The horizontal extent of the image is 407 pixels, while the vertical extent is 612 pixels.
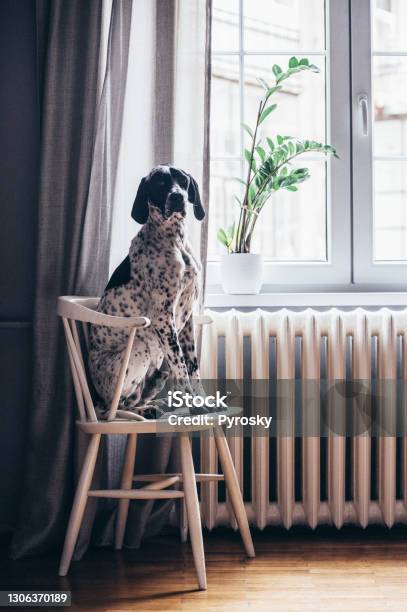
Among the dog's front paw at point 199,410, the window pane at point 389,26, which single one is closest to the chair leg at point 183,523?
the dog's front paw at point 199,410

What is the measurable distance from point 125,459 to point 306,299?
0.83m

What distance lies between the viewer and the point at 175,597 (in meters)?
1.92

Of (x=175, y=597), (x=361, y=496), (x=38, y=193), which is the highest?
(x=38, y=193)

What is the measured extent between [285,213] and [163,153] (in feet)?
2.02

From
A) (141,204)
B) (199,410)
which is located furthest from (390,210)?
(199,410)

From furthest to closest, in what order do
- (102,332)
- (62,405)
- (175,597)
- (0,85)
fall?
(0,85) → (62,405) → (102,332) → (175,597)

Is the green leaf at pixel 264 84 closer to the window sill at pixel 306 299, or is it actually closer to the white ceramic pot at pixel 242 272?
the white ceramic pot at pixel 242 272

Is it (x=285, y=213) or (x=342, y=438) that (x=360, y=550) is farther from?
(x=285, y=213)

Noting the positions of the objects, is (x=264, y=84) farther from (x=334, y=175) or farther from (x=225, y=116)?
(x=334, y=175)

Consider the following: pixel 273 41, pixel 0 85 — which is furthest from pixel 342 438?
pixel 0 85

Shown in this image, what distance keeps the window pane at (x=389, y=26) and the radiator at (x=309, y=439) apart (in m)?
1.08

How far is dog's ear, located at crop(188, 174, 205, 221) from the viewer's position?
7.32ft

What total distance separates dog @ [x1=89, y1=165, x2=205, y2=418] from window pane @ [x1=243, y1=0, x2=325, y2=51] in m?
0.86

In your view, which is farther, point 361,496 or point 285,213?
point 285,213
